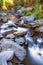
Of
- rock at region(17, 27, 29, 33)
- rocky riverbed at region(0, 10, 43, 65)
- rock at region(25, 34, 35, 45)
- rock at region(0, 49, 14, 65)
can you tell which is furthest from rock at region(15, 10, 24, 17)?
rock at region(0, 49, 14, 65)

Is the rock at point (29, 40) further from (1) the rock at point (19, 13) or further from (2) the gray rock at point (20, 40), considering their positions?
(1) the rock at point (19, 13)

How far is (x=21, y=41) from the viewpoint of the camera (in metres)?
5.66

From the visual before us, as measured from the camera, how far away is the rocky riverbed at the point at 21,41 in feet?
15.5

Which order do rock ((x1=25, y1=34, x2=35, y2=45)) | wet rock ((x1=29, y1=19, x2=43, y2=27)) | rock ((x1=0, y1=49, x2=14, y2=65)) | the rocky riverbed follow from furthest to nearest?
wet rock ((x1=29, y1=19, x2=43, y2=27))
rock ((x1=25, y1=34, x2=35, y2=45))
the rocky riverbed
rock ((x1=0, y1=49, x2=14, y2=65))

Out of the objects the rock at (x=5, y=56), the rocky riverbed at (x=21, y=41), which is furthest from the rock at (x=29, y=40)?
the rock at (x=5, y=56)

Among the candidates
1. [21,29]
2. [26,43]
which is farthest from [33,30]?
[26,43]

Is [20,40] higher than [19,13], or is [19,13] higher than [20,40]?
[19,13]

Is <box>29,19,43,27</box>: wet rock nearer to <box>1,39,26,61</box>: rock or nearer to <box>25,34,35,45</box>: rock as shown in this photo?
<box>25,34,35,45</box>: rock

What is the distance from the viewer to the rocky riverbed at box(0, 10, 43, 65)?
472 cm

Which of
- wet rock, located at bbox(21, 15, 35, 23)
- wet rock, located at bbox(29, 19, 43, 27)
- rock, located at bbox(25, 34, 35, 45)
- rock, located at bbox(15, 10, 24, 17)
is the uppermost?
rock, located at bbox(15, 10, 24, 17)

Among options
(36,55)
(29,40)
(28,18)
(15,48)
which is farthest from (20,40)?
(28,18)

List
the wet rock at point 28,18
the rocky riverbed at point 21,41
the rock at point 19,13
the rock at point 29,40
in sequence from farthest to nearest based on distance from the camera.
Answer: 1. the rock at point 19,13
2. the wet rock at point 28,18
3. the rock at point 29,40
4. the rocky riverbed at point 21,41

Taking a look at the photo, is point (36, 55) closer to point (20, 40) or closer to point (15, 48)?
point (15, 48)

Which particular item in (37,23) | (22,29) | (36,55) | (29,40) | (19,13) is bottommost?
(36,55)
